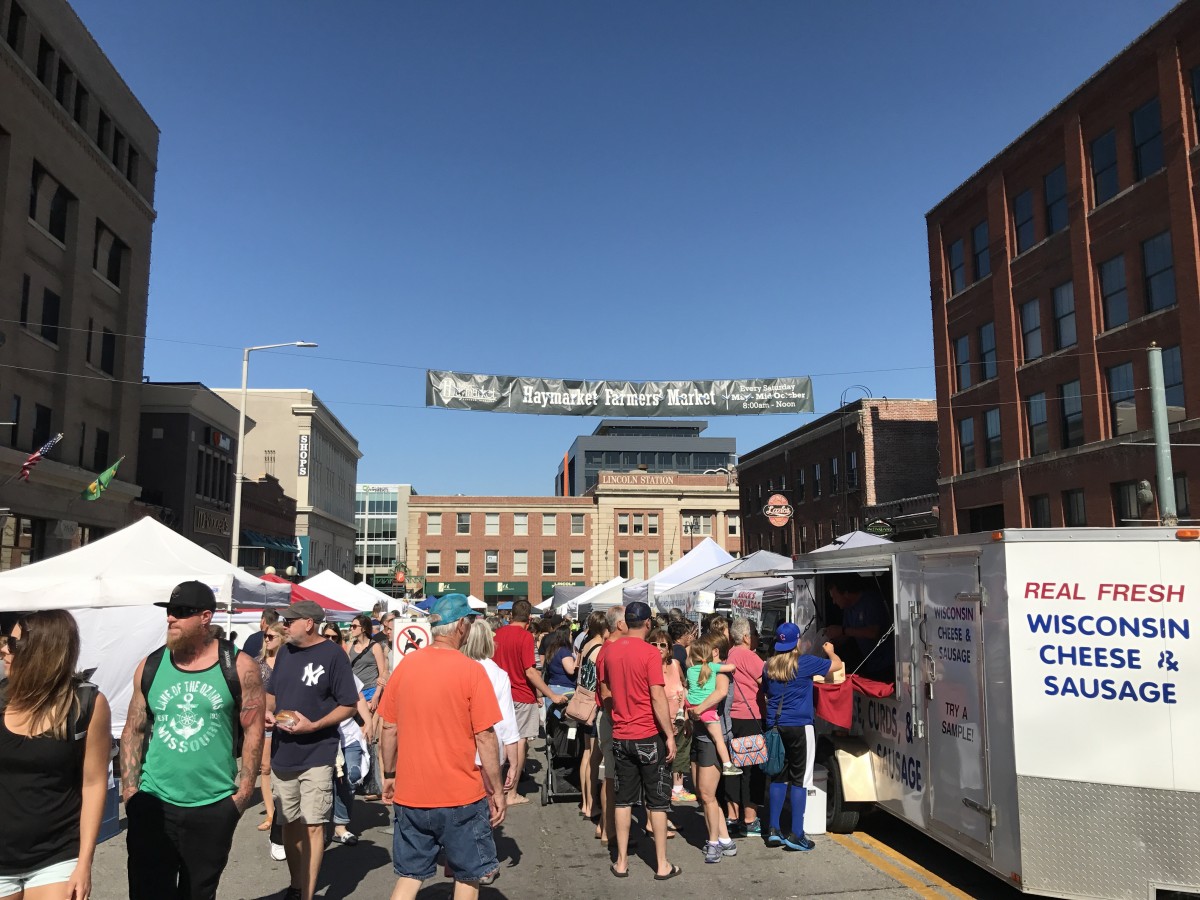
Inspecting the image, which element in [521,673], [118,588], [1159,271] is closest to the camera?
[521,673]

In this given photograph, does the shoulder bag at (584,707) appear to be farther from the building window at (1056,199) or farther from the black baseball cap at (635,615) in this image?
the building window at (1056,199)

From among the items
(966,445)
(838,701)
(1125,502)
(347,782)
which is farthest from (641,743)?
(966,445)

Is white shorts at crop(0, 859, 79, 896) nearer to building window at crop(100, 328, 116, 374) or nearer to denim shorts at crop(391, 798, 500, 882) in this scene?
denim shorts at crop(391, 798, 500, 882)

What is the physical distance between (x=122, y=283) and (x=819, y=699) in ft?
102

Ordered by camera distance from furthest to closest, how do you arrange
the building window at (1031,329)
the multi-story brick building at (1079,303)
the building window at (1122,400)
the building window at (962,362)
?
the building window at (962,362), the building window at (1031,329), the building window at (1122,400), the multi-story brick building at (1079,303)

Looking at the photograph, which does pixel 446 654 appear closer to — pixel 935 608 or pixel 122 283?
pixel 935 608

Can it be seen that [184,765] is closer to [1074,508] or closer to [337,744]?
[337,744]

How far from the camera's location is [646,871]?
6.88 m

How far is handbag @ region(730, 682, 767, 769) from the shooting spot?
7.50 m

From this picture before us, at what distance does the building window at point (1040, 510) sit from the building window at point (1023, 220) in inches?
282

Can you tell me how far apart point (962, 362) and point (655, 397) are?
1478 centimetres

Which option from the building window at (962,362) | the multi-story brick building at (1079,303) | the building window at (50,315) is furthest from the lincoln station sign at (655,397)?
the building window at (50,315)

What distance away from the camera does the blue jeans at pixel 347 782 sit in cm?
755

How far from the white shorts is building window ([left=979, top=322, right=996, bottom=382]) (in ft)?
91.5
